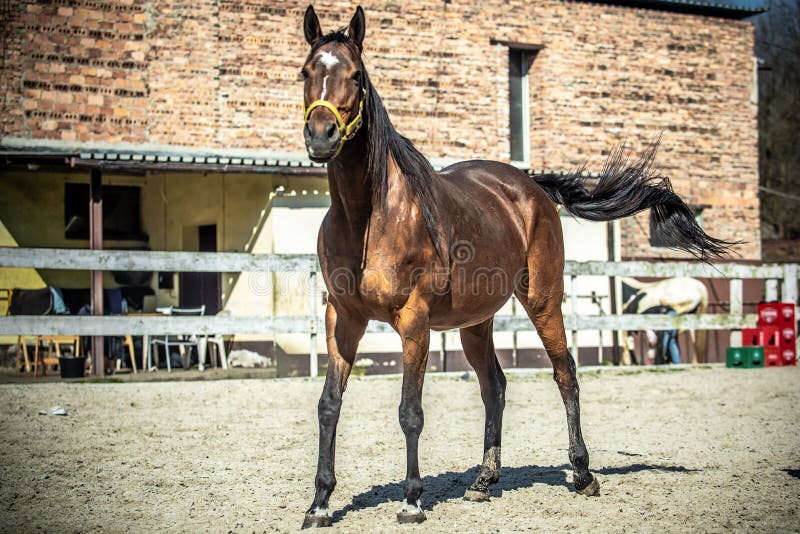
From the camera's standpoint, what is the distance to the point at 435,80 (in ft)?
54.0

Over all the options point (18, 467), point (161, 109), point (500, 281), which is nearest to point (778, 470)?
point (500, 281)

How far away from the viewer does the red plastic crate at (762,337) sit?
12.9 metres

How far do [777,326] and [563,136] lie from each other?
6.51 meters

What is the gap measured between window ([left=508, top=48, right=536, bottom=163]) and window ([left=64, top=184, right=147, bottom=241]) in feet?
27.4

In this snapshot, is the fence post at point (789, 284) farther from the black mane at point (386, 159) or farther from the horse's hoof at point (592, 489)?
the black mane at point (386, 159)

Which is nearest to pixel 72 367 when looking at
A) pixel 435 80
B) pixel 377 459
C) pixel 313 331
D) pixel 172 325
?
pixel 172 325

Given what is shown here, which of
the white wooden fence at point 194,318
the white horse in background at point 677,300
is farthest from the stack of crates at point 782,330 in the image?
the white wooden fence at point 194,318

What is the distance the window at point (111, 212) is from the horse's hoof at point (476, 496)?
1250cm

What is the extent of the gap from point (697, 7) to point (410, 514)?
17754 mm

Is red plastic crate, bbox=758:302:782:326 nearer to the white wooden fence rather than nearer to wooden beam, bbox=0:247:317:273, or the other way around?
the white wooden fence

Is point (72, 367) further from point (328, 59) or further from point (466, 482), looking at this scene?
point (328, 59)

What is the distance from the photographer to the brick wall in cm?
1432

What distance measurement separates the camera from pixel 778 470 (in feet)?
17.1

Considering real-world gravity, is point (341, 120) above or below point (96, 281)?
above
